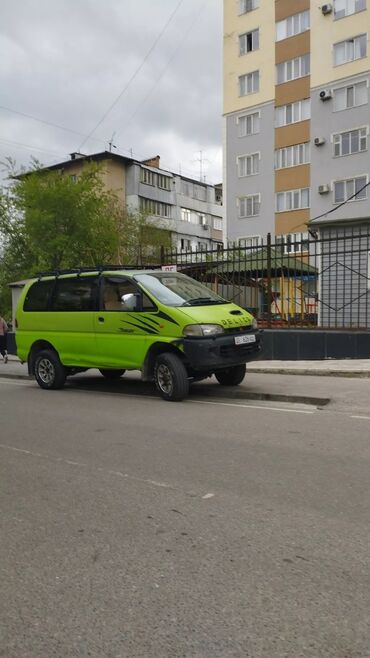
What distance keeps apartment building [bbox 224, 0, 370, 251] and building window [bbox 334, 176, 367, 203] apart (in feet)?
0.18

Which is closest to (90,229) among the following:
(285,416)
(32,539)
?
(285,416)

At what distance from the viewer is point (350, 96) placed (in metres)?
31.8

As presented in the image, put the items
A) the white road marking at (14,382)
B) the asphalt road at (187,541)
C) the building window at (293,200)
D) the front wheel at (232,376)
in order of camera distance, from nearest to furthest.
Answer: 1. the asphalt road at (187,541)
2. the front wheel at (232,376)
3. the white road marking at (14,382)
4. the building window at (293,200)

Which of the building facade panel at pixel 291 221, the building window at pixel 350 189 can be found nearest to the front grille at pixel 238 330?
the building window at pixel 350 189

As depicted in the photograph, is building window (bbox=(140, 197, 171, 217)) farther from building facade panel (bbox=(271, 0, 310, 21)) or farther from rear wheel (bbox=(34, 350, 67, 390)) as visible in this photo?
rear wheel (bbox=(34, 350, 67, 390))

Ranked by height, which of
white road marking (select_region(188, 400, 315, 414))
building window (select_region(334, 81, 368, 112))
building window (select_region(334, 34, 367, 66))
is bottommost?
white road marking (select_region(188, 400, 315, 414))

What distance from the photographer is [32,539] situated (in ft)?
12.1

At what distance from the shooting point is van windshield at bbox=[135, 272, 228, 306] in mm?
8992

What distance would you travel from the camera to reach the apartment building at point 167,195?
51312mm

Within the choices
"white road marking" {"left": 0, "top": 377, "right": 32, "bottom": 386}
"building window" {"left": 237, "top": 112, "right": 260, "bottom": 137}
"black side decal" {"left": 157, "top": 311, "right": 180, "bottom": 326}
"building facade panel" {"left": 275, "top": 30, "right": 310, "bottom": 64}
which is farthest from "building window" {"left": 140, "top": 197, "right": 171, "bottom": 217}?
"black side decal" {"left": 157, "top": 311, "right": 180, "bottom": 326}

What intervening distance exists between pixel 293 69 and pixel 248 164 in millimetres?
6039

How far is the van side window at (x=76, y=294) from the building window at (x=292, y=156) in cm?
2662

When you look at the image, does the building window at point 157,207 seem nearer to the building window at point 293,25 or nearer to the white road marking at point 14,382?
the building window at point 293,25

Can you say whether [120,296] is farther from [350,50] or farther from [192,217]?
[192,217]
